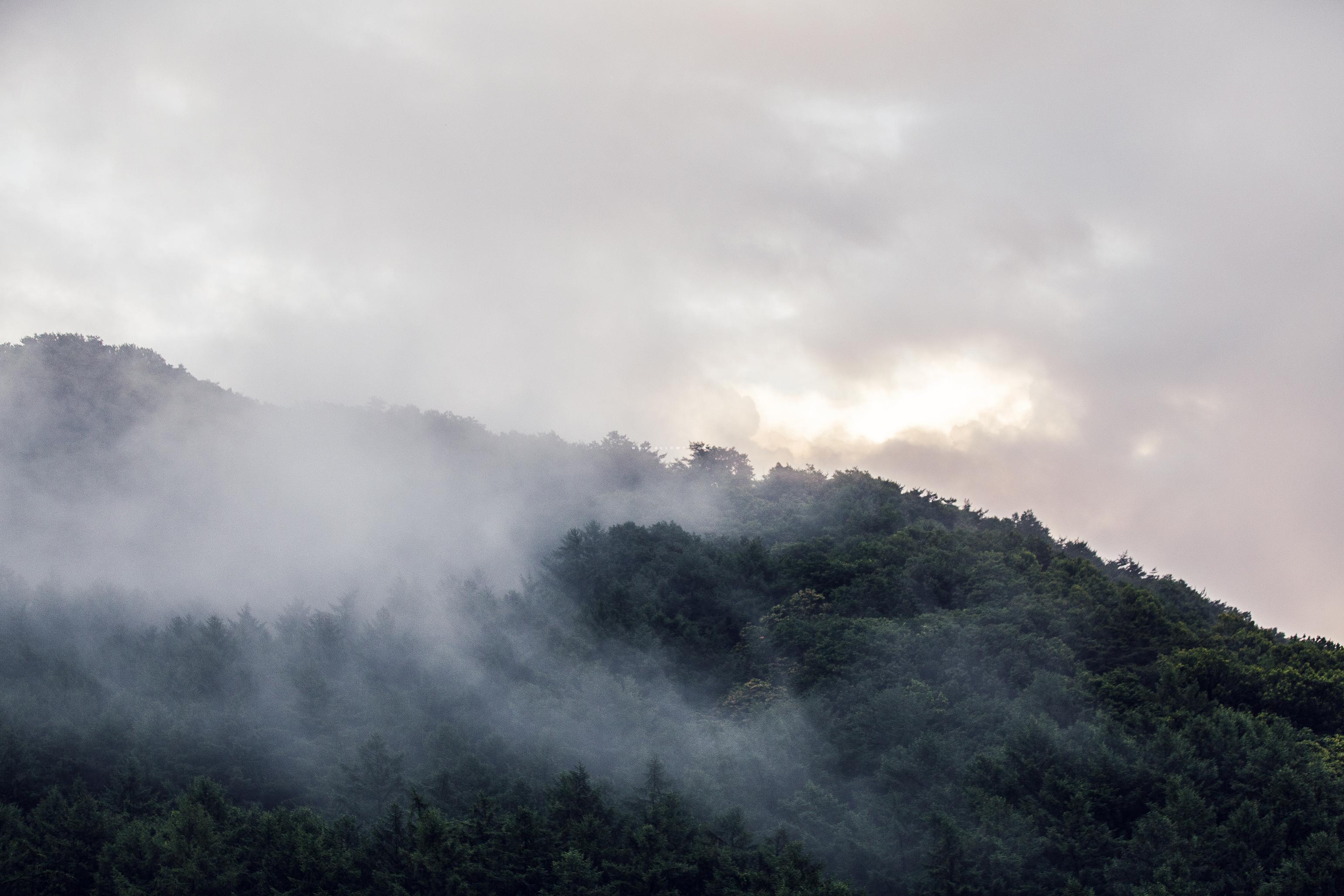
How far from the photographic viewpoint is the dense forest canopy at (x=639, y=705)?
2922 cm

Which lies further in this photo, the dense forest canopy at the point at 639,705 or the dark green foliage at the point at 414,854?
the dense forest canopy at the point at 639,705

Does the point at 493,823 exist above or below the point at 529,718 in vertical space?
below

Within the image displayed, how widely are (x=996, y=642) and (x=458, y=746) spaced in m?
18.0

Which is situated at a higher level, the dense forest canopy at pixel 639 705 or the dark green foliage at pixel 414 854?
the dense forest canopy at pixel 639 705

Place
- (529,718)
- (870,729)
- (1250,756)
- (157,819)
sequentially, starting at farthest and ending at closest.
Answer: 1. (529,718)
2. (870,729)
3. (157,819)
4. (1250,756)

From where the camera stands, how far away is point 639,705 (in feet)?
124

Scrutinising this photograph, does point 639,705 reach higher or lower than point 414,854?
higher

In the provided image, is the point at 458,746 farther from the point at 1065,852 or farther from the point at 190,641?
the point at 1065,852

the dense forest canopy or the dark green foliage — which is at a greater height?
the dense forest canopy

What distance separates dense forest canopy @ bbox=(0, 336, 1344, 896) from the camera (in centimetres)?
2922

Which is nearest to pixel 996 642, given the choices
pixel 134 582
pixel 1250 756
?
pixel 1250 756

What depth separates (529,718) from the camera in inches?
1501

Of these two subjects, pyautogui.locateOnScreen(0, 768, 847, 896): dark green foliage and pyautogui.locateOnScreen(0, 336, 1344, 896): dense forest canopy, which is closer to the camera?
pyautogui.locateOnScreen(0, 768, 847, 896): dark green foliage

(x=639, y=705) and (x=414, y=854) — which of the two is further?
(x=639, y=705)
